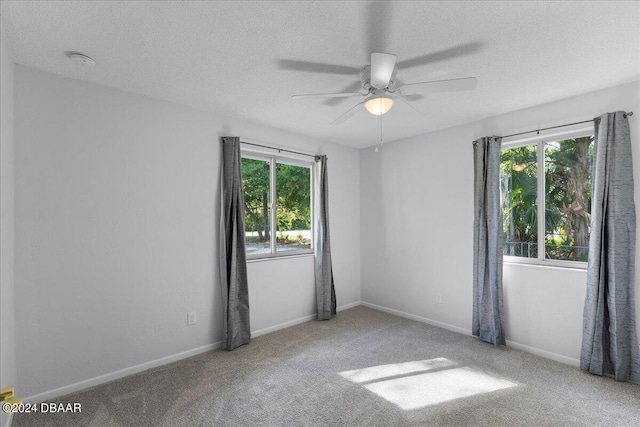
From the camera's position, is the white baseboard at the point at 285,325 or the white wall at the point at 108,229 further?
the white baseboard at the point at 285,325

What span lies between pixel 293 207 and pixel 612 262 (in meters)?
3.20

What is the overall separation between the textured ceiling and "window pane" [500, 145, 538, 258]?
0.68 m

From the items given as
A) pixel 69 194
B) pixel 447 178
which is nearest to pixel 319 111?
pixel 447 178

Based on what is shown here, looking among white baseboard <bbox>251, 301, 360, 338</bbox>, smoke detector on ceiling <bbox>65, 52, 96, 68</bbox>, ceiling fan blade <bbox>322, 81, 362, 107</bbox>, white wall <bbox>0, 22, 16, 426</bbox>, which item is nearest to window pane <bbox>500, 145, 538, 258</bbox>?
ceiling fan blade <bbox>322, 81, 362, 107</bbox>

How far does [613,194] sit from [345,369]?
2681 millimetres

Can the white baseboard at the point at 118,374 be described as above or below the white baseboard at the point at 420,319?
above

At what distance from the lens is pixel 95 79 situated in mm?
2406

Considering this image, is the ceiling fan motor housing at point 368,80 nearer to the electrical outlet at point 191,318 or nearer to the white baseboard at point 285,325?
the electrical outlet at point 191,318

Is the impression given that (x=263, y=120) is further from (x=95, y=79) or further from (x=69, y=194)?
(x=69, y=194)

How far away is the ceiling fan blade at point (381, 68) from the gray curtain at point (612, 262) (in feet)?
6.78

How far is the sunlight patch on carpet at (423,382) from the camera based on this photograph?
2268mm

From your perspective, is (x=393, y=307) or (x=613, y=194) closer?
(x=613, y=194)

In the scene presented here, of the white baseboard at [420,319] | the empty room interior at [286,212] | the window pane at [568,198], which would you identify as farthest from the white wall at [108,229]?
the window pane at [568,198]

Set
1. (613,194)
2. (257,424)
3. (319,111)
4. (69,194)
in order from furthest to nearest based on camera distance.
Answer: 1. (319,111)
2. (613,194)
3. (69,194)
4. (257,424)
